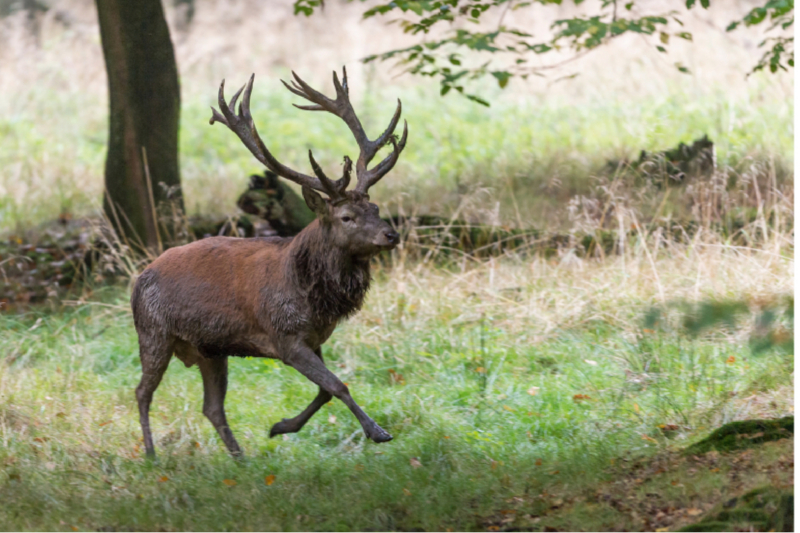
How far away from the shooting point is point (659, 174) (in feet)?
31.7

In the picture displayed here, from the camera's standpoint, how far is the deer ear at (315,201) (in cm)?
520

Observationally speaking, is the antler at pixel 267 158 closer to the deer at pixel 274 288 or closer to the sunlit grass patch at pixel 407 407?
the deer at pixel 274 288

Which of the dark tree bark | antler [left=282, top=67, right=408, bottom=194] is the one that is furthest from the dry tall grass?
antler [left=282, top=67, right=408, bottom=194]

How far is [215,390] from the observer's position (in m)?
5.95

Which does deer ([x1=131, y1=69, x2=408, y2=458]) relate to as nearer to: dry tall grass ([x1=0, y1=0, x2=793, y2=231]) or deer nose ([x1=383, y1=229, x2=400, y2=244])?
deer nose ([x1=383, y1=229, x2=400, y2=244])

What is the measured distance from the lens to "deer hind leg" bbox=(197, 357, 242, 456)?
589 cm

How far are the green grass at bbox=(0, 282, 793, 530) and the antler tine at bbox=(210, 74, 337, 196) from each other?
172 cm

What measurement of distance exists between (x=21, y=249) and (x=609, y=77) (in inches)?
424

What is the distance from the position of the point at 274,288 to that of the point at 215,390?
3.23 ft

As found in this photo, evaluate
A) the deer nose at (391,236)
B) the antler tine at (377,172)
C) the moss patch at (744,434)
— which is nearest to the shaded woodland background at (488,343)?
the moss patch at (744,434)

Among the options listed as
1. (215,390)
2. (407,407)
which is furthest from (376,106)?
(215,390)

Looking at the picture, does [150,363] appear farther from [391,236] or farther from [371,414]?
[391,236]

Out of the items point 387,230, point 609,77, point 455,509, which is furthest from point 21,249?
point 609,77

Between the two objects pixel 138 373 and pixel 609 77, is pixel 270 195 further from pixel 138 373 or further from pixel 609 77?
pixel 609 77
